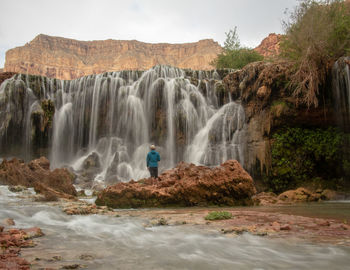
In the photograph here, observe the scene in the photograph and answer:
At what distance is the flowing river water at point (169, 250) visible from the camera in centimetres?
313

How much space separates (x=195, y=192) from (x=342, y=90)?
875 cm

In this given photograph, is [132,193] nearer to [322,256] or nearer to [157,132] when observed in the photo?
[322,256]

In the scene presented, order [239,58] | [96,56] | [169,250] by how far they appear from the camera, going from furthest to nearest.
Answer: [96,56], [239,58], [169,250]

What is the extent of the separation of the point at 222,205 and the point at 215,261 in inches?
237

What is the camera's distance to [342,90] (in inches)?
521

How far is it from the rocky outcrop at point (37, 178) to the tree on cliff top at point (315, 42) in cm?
1078

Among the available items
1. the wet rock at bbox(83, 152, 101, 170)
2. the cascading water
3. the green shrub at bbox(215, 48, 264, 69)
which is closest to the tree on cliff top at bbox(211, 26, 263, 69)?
the green shrub at bbox(215, 48, 264, 69)

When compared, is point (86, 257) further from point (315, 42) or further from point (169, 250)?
point (315, 42)

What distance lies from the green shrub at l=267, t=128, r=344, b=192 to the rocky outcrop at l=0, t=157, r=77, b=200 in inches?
363

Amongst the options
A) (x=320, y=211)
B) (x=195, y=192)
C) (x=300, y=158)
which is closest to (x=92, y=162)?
(x=195, y=192)

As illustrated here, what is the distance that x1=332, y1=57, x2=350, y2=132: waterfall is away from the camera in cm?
1306

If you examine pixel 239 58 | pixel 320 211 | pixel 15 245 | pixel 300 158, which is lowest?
pixel 320 211

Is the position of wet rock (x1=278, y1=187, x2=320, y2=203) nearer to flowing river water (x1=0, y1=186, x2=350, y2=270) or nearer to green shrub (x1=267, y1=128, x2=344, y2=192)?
green shrub (x1=267, y1=128, x2=344, y2=192)

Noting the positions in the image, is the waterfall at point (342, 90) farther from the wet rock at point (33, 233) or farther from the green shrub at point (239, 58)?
the green shrub at point (239, 58)
